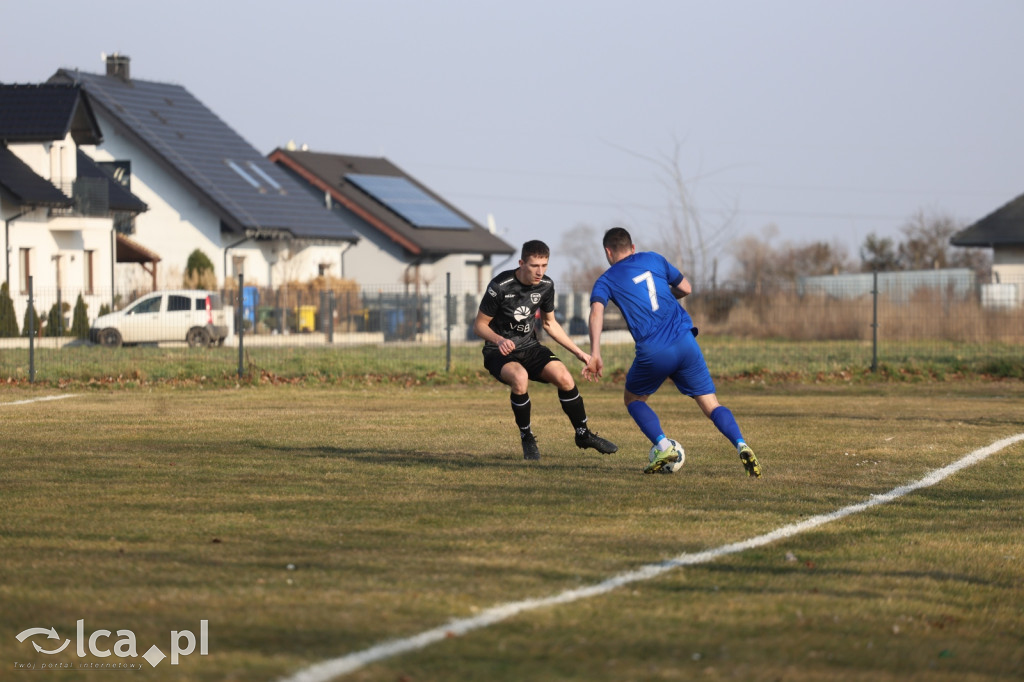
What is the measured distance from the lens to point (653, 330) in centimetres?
972

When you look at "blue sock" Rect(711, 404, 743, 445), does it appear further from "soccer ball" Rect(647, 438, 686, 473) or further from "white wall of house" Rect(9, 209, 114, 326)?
"white wall of house" Rect(9, 209, 114, 326)

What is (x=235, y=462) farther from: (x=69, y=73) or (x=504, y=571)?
(x=69, y=73)

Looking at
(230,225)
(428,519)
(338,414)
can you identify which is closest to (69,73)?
(230,225)

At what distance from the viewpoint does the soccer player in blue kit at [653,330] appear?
9680mm

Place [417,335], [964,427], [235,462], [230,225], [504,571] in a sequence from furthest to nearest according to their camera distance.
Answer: [230,225] < [417,335] < [964,427] < [235,462] < [504,571]

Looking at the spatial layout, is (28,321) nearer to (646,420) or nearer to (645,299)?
(646,420)

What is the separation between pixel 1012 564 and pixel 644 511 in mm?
2231

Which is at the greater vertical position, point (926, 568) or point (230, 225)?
point (230, 225)

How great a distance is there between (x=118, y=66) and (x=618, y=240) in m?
46.0

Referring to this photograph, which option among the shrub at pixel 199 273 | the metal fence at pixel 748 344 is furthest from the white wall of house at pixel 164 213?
the metal fence at pixel 748 344

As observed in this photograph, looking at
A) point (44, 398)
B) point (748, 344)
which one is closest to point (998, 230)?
point (748, 344)

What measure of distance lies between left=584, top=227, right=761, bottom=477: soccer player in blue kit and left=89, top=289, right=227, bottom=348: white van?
76.5 feet

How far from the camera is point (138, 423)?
47.5 feet

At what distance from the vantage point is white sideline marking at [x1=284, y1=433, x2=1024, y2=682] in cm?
442
